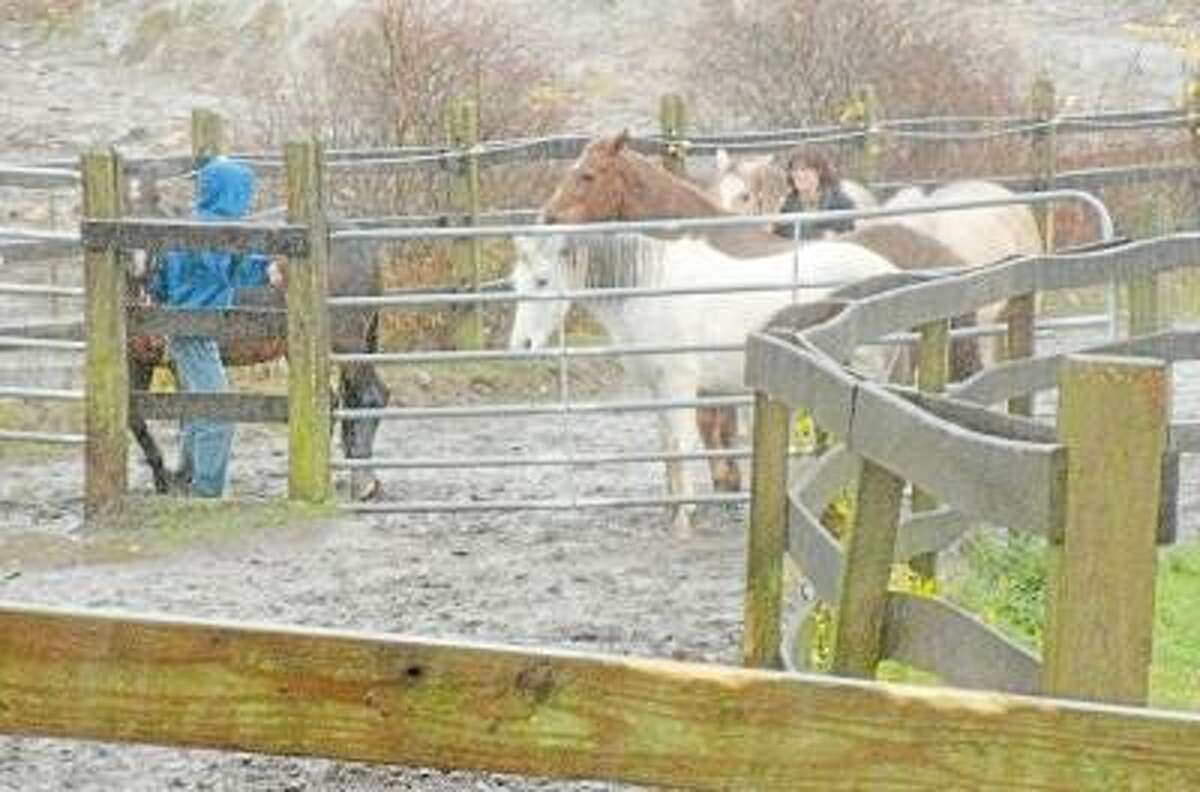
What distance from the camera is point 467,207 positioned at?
15062 millimetres

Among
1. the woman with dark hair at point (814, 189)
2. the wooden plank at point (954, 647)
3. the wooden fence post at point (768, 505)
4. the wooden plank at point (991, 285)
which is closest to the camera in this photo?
the wooden plank at point (954, 647)

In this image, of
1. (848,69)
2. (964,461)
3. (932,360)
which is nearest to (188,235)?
(932,360)

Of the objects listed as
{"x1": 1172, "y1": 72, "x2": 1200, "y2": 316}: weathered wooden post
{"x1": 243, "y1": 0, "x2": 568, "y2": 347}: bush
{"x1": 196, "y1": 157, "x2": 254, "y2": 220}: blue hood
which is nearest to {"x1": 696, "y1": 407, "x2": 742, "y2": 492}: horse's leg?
{"x1": 196, "y1": 157, "x2": 254, "y2": 220}: blue hood

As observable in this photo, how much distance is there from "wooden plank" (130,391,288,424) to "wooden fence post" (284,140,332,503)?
0.15 metres

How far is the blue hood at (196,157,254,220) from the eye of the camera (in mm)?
10492

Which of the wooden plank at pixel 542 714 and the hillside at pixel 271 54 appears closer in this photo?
the wooden plank at pixel 542 714

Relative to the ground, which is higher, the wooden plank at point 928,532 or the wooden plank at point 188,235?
the wooden plank at point 188,235

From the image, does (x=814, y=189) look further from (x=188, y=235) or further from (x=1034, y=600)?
(x=1034, y=600)

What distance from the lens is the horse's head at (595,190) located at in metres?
10.6

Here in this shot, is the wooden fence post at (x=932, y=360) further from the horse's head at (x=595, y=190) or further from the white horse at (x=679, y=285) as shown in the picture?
the horse's head at (x=595, y=190)

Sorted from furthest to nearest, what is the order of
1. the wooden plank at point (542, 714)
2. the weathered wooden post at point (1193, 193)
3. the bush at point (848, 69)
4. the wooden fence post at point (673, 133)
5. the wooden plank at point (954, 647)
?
the bush at point (848, 69), the weathered wooden post at point (1193, 193), the wooden fence post at point (673, 133), the wooden plank at point (954, 647), the wooden plank at point (542, 714)

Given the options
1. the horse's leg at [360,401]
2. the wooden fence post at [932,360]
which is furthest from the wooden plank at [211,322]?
the wooden fence post at [932,360]

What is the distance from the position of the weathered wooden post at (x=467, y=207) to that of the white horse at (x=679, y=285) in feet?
11.9

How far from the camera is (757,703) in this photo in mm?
2502
